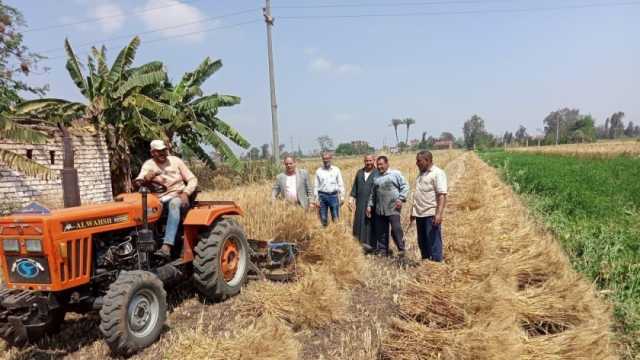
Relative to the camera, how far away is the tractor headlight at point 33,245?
10.2ft

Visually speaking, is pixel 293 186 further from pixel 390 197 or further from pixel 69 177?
pixel 69 177

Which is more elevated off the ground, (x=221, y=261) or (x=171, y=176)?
(x=171, y=176)

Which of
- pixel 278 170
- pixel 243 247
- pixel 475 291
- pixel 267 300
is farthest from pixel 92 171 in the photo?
pixel 475 291

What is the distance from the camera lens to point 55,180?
10391 mm

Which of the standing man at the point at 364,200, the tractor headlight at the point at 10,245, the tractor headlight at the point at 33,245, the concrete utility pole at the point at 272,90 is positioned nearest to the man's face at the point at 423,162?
the standing man at the point at 364,200

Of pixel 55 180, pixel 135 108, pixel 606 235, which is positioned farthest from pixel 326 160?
pixel 55 180

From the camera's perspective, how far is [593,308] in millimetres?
3221

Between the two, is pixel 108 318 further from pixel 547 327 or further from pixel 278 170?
pixel 278 170

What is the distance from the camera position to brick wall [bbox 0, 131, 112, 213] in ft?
30.8

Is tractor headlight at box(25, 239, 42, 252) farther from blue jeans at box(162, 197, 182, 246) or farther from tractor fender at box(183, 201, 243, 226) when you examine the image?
tractor fender at box(183, 201, 243, 226)

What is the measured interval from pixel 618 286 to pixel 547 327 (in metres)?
1.35

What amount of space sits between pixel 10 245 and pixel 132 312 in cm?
106

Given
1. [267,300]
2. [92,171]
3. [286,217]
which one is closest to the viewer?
[267,300]

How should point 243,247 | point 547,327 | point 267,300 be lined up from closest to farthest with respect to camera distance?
point 547,327, point 267,300, point 243,247
